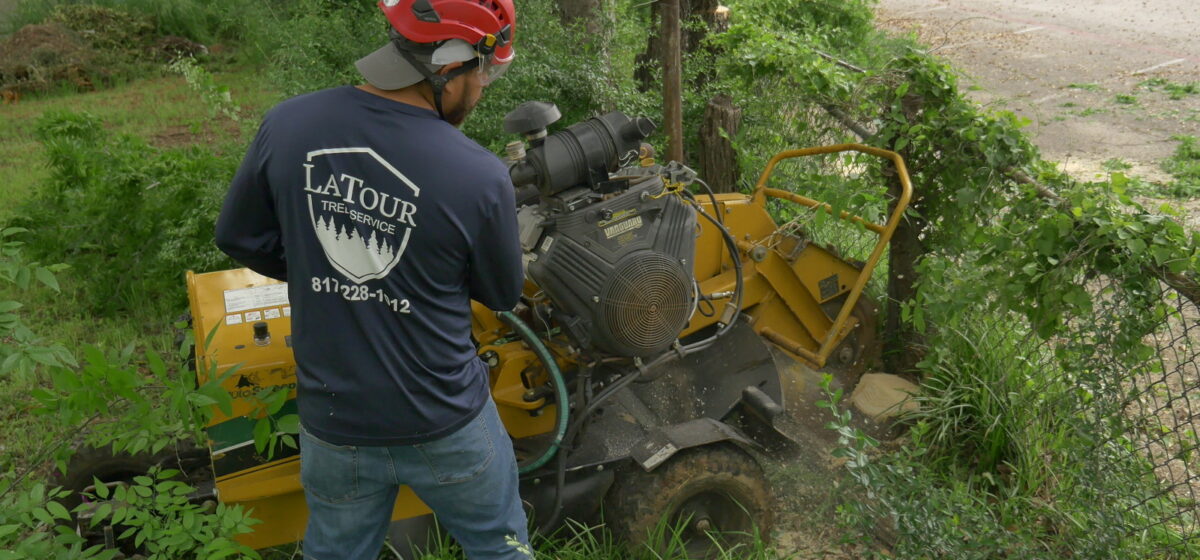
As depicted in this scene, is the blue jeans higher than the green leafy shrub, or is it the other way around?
the blue jeans

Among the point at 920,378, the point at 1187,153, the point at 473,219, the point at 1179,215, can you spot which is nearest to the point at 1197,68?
the point at 1187,153

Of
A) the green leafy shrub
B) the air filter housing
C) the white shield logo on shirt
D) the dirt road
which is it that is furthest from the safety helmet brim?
the dirt road

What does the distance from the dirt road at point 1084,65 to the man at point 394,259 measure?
5.32m

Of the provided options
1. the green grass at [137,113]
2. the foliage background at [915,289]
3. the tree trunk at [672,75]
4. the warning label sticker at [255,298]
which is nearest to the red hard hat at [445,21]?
the foliage background at [915,289]

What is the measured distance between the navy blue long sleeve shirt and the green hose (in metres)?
0.82

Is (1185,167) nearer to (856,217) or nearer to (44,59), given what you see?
(856,217)

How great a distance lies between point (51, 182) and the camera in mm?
5750

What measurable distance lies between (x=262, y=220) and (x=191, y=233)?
9.84 feet

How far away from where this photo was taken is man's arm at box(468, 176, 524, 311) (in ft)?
7.93

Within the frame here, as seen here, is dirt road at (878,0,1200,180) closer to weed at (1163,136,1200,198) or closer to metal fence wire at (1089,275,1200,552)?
weed at (1163,136,1200,198)

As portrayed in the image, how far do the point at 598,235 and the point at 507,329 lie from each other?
544mm

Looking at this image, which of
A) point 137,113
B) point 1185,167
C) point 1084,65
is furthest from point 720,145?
point 1084,65

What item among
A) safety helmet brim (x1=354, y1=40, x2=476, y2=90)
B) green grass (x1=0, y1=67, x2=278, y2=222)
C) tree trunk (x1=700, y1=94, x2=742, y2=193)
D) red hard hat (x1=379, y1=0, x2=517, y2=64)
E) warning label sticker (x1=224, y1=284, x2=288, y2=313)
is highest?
red hard hat (x1=379, y1=0, x2=517, y2=64)

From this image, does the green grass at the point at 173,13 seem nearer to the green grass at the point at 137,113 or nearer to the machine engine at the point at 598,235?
the green grass at the point at 137,113
